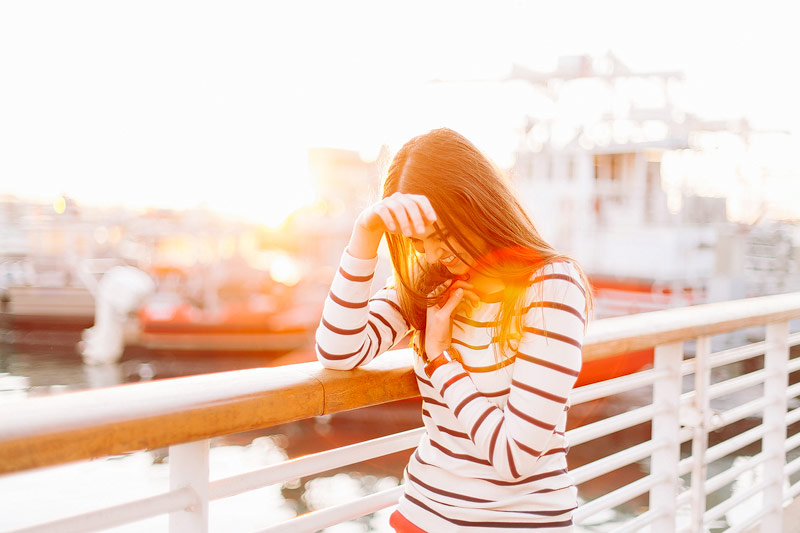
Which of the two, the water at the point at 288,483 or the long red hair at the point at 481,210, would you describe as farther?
the water at the point at 288,483

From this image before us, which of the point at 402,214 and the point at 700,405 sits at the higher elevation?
the point at 402,214

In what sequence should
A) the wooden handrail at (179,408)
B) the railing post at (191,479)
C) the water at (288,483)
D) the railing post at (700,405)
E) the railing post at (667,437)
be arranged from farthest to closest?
the water at (288,483), the railing post at (700,405), the railing post at (667,437), the railing post at (191,479), the wooden handrail at (179,408)

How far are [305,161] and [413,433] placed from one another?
67.2ft

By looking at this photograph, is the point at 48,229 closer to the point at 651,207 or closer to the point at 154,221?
the point at 154,221

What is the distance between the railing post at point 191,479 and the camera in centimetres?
85

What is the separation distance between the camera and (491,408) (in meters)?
0.91

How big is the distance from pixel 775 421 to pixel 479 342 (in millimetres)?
1547

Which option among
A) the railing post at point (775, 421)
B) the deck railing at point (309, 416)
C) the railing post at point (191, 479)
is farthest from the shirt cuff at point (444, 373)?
the railing post at point (775, 421)

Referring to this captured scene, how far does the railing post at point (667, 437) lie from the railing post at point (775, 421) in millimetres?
610

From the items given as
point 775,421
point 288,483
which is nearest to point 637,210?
point 288,483

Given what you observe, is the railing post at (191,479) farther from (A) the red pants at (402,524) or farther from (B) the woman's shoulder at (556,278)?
(B) the woman's shoulder at (556,278)

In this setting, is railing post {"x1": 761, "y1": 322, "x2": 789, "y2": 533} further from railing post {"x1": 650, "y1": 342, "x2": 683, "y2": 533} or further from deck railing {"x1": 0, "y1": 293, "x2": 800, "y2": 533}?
railing post {"x1": 650, "y1": 342, "x2": 683, "y2": 533}

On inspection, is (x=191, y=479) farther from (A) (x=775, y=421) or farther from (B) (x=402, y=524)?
(A) (x=775, y=421)

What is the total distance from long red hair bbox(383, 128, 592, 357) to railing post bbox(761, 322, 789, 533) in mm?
1334
